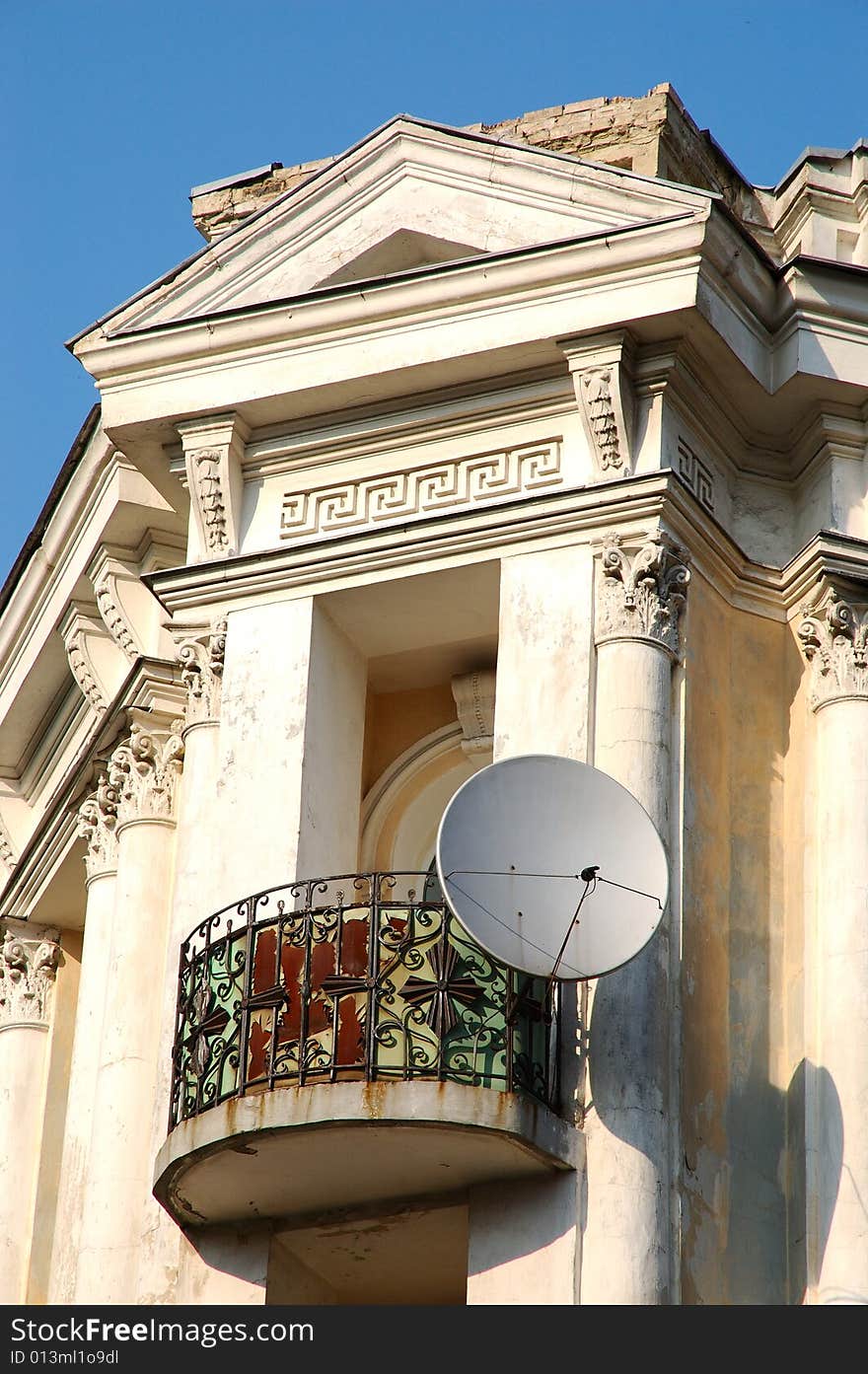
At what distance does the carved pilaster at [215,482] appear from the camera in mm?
16297

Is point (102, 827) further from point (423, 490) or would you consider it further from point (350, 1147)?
point (350, 1147)

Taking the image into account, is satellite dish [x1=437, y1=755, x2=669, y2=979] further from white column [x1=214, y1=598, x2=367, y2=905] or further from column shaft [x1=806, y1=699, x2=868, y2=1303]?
white column [x1=214, y1=598, x2=367, y2=905]

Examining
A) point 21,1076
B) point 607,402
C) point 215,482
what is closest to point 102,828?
point 215,482

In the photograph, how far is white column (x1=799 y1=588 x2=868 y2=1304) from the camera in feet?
45.6

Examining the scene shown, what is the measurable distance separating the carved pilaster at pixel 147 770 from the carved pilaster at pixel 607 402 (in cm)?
311

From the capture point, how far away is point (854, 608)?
15.5 meters

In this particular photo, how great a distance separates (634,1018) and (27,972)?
668cm

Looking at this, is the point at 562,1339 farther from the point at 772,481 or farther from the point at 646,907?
the point at 772,481

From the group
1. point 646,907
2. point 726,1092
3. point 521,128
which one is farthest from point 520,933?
point 521,128

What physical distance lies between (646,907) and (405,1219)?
2.12 meters

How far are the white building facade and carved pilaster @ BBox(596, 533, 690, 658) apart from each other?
2cm

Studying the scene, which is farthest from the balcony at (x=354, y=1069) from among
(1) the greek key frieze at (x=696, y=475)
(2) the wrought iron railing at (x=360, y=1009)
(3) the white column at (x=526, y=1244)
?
(1) the greek key frieze at (x=696, y=475)

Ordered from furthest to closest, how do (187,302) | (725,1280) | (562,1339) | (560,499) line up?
(187,302), (560,499), (725,1280), (562,1339)

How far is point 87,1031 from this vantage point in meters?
17.0
